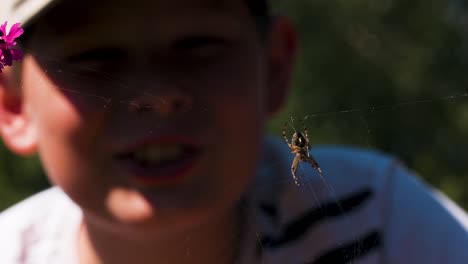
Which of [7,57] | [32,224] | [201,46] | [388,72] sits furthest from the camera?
[388,72]

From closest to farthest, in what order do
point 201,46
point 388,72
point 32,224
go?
1. point 201,46
2. point 32,224
3. point 388,72

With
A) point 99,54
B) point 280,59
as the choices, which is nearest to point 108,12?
point 99,54

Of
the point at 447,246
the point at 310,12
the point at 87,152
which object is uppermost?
the point at 310,12

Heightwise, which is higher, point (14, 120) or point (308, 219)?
point (14, 120)

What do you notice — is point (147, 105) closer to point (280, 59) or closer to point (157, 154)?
point (157, 154)

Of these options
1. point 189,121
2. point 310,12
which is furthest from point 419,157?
point 189,121

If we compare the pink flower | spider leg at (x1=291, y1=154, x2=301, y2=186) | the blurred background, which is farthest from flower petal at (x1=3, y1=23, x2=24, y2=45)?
the blurred background

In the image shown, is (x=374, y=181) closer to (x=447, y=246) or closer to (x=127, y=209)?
(x=447, y=246)
